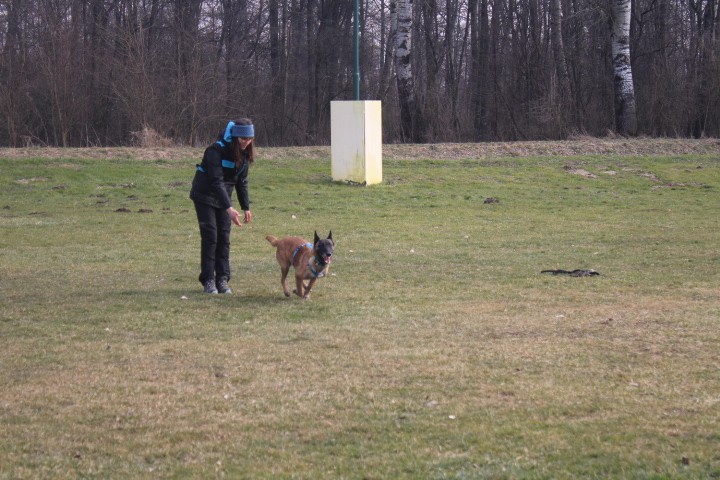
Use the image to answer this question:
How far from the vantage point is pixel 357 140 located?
23.0 m

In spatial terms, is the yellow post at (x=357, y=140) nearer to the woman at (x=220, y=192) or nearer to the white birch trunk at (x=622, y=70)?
the white birch trunk at (x=622, y=70)

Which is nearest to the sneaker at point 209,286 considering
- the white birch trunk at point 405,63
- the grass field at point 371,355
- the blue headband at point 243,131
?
the grass field at point 371,355

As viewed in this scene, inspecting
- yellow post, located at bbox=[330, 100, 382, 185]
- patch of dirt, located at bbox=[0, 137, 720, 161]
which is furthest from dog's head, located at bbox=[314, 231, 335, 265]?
patch of dirt, located at bbox=[0, 137, 720, 161]

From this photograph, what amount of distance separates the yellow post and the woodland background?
7492mm

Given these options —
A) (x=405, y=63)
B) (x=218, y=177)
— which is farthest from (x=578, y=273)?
(x=405, y=63)

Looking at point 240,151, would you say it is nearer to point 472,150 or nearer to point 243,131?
point 243,131

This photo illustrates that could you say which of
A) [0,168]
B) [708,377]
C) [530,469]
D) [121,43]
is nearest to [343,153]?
[0,168]

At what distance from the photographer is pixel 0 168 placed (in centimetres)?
2398

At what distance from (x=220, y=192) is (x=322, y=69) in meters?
36.9

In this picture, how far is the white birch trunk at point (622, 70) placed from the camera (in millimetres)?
30172

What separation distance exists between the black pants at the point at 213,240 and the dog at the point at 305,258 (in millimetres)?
536

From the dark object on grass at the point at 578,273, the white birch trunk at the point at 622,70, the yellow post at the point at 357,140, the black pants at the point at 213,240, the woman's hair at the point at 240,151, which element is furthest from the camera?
the white birch trunk at the point at 622,70

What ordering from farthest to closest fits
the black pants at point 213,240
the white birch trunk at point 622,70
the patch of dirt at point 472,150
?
the white birch trunk at point 622,70 → the patch of dirt at point 472,150 → the black pants at point 213,240

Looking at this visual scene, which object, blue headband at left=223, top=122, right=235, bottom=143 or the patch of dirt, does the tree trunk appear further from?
blue headband at left=223, top=122, right=235, bottom=143
